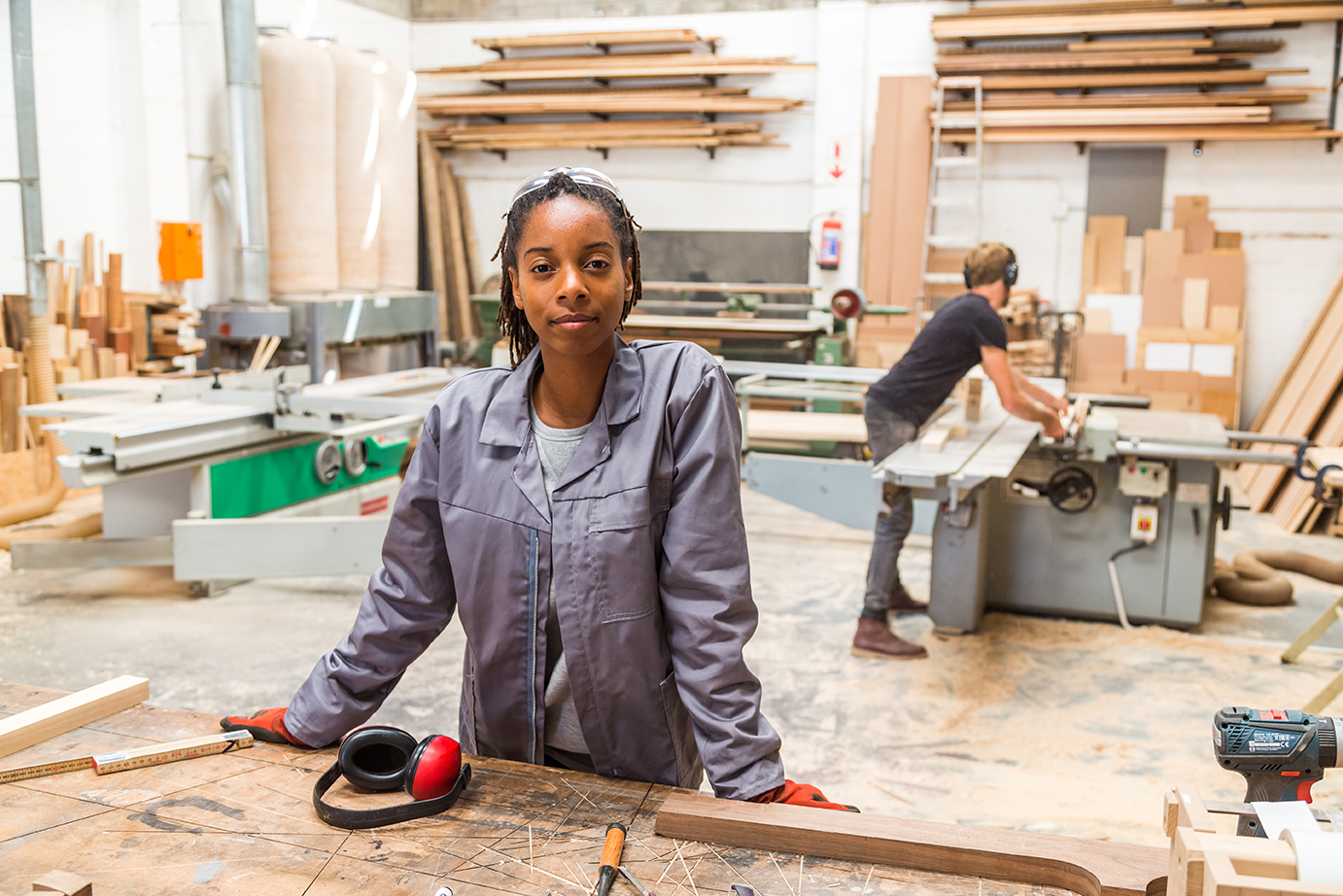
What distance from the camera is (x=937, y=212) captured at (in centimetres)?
739

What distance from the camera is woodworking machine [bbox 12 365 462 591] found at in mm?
3678

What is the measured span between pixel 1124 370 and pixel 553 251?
21.8ft

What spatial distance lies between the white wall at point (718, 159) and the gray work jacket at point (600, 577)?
4625 millimetres

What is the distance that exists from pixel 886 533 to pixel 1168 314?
13.7 ft

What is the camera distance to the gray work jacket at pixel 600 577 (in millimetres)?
1254

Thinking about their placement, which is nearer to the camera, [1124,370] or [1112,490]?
[1112,490]

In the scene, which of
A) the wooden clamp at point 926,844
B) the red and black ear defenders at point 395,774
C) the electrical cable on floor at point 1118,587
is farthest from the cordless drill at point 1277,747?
the electrical cable on floor at point 1118,587

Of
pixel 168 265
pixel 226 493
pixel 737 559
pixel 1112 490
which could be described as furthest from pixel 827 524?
pixel 737 559

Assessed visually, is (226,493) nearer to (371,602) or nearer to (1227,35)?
(371,602)

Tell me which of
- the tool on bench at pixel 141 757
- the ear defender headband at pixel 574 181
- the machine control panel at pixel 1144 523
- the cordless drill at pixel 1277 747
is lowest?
the machine control panel at pixel 1144 523

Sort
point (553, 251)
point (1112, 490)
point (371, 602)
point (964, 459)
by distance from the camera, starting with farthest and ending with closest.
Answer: point (1112, 490)
point (964, 459)
point (371, 602)
point (553, 251)

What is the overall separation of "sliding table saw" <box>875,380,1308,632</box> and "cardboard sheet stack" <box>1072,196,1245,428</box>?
2.96 metres

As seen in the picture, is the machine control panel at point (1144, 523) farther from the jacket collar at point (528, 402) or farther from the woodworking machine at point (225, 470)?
the jacket collar at point (528, 402)

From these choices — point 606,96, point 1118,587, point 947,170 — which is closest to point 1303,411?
point 947,170
